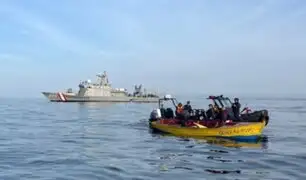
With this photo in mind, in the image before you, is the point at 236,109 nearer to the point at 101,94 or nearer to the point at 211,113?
the point at 211,113

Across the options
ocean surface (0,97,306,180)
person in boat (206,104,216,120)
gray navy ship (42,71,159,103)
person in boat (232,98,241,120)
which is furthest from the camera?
gray navy ship (42,71,159,103)

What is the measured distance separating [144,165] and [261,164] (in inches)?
218

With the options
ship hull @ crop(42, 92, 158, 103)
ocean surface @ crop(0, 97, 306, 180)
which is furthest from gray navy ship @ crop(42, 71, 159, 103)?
ocean surface @ crop(0, 97, 306, 180)

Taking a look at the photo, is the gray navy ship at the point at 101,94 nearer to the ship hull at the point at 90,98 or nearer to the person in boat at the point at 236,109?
the ship hull at the point at 90,98

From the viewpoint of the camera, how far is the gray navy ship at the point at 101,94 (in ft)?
366

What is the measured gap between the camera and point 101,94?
112m

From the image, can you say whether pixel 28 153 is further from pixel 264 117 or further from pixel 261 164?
pixel 264 117

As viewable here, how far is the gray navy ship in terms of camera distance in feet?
366

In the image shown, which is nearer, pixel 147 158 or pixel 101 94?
pixel 147 158

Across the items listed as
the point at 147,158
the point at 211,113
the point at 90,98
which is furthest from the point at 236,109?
the point at 90,98

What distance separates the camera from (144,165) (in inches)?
818

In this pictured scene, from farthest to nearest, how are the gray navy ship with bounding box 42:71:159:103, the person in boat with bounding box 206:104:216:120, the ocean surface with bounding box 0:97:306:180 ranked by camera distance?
the gray navy ship with bounding box 42:71:159:103, the person in boat with bounding box 206:104:216:120, the ocean surface with bounding box 0:97:306:180

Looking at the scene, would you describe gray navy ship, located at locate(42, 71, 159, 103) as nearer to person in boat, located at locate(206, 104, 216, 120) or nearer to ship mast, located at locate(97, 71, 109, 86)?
ship mast, located at locate(97, 71, 109, 86)

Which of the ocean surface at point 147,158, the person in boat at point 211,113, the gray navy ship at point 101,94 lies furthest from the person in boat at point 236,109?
the gray navy ship at point 101,94
